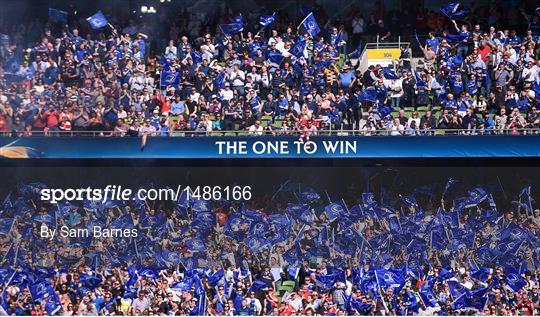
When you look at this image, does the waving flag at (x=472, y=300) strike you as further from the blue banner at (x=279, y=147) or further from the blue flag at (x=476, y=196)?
the blue banner at (x=279, y=147)

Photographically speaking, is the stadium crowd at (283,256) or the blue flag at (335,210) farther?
the blue flag at (335,210)

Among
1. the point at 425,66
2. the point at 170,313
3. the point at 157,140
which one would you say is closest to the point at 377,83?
the point at 425,66

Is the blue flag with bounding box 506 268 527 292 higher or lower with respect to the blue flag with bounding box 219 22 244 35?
lower

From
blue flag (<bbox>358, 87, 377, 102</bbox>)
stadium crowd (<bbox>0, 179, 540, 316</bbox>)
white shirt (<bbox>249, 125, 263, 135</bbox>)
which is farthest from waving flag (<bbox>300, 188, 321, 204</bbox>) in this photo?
blue flag (<bbox>358, 87, 377, 102</bbox>)

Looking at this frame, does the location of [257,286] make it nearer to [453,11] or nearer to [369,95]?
[369,95]

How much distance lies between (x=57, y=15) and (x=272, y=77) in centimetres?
472

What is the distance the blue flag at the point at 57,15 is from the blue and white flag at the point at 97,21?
0.74 meters

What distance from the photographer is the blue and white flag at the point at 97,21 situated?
2580 cm

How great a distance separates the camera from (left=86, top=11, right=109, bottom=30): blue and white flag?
2580 centimetres

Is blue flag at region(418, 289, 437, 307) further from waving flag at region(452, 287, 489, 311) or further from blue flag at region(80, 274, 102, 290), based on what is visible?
blue flag at region(80, 274, 102, 290)

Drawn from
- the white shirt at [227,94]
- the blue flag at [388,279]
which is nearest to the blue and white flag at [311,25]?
the white shirt at [227,94]

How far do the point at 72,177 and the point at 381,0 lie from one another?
7045mm

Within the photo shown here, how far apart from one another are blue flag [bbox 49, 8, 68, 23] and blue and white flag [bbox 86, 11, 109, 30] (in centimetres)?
74

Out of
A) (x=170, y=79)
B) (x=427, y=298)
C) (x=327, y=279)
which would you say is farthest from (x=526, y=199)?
(x=170, y=79)
